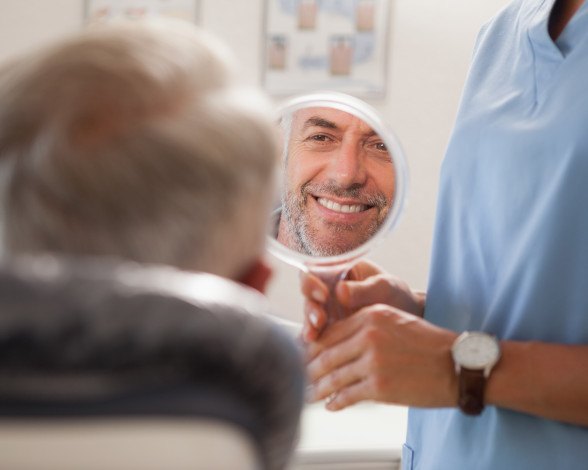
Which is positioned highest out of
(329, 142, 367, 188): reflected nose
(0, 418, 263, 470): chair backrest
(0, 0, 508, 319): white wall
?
(0, 418, 263, 470): chair backrest

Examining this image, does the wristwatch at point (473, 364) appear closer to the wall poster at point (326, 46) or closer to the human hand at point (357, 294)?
the human hand at point (357, 294)

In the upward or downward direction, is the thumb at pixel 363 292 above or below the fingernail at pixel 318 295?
below

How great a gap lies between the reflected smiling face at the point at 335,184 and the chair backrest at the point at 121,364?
0.69 meters

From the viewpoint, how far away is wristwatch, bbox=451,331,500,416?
1.02m

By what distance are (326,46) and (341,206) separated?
4.89ft

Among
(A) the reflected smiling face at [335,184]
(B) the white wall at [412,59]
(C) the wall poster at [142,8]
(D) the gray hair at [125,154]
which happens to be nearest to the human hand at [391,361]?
(A) the reflected smiling face at [335,184]

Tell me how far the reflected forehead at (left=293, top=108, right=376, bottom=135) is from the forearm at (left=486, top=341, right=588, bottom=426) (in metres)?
0.36

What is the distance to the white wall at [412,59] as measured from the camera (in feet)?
8.45

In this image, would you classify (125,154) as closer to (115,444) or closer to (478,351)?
(115,444)

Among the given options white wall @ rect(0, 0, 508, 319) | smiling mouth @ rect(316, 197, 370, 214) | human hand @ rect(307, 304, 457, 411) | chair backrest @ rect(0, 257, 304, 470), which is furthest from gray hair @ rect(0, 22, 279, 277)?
white wall @ rect(0, 0, 508, 319)

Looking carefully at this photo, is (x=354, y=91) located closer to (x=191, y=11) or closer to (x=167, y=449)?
(x=191, y=11)

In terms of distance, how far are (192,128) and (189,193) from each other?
0.04 metres

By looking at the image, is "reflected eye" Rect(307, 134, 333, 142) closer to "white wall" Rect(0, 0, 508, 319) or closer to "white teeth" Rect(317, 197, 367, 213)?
"white teeth" Rect(317, 197, 367, 213)

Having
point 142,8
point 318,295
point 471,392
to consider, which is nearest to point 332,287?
point 318,295
